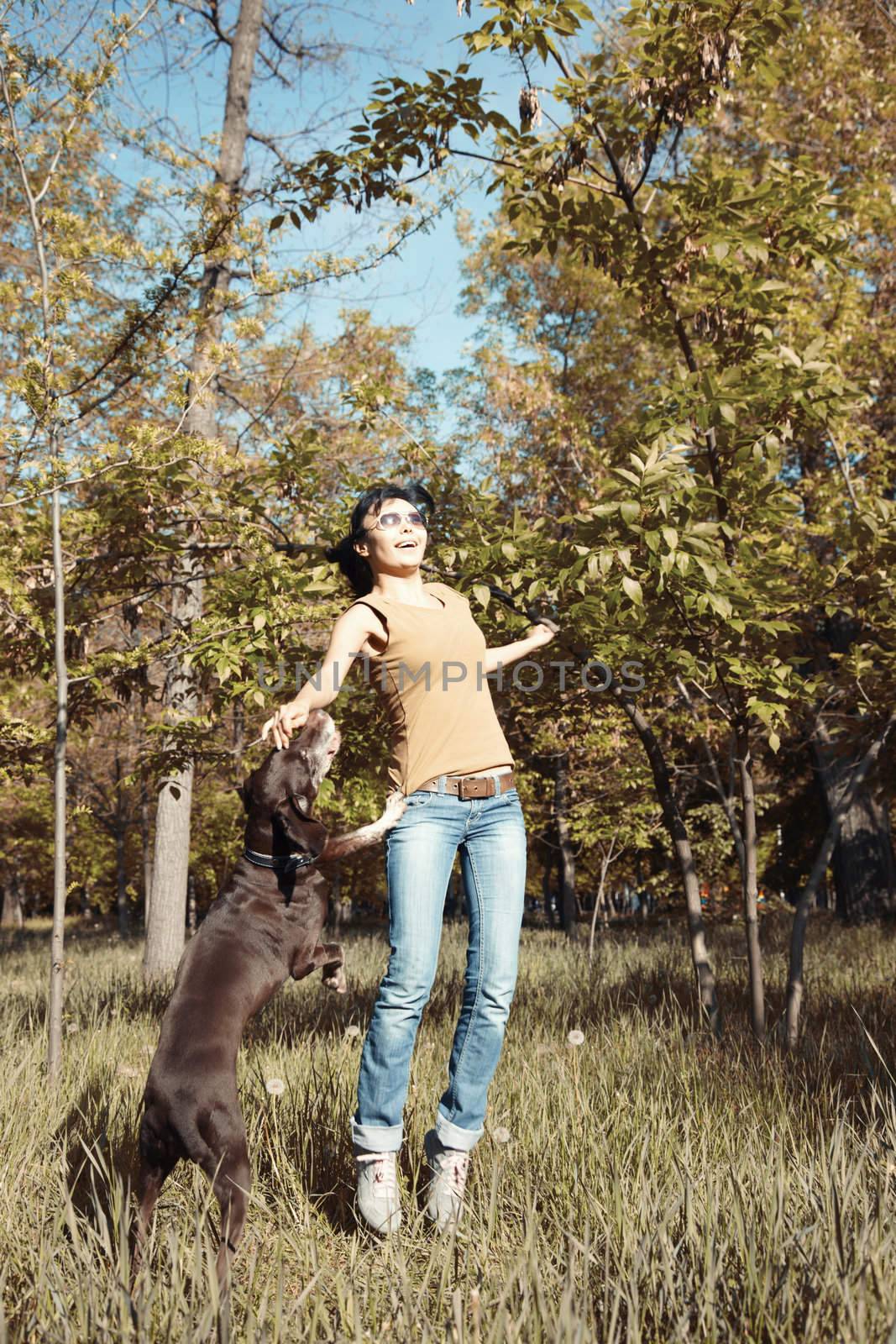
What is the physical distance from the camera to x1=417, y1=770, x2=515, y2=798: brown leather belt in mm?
2842

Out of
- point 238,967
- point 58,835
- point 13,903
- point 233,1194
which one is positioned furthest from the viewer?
point 13,903

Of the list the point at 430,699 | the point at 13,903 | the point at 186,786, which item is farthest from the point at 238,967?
the point at 13,903

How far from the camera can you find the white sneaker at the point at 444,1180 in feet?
8.66

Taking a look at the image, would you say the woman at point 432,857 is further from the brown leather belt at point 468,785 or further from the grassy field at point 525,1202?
the grassy field at point 525,1202

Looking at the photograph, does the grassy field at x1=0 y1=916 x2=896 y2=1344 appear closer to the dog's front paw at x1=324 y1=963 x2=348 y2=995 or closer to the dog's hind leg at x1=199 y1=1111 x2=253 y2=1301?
the dog's hind leg at x1=199 y1=1111 x2=253 y2=1301

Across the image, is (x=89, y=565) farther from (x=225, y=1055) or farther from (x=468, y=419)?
(x=468, y=419)

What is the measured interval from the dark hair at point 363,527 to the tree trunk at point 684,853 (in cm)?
175

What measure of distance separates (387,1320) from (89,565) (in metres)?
3.81

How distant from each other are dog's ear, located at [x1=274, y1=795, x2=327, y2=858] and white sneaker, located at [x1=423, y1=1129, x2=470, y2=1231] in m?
0.95

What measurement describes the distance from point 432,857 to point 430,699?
0.49 m

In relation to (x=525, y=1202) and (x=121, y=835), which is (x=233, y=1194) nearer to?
(x=525, y=1202)

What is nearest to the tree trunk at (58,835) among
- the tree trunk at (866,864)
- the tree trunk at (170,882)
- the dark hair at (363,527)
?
the dark hair at (363,527)

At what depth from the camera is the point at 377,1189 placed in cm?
267

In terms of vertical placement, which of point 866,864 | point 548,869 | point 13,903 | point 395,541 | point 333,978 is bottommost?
point 13,903
